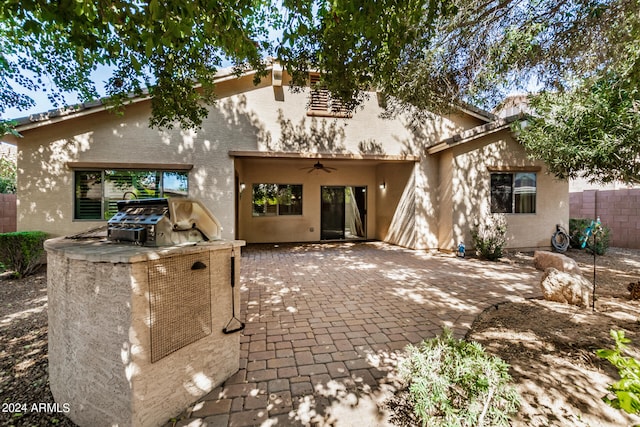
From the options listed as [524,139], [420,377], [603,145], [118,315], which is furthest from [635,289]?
[118,315]

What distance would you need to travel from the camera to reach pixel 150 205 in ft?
8.13

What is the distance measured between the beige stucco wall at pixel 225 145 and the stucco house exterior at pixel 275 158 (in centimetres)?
3

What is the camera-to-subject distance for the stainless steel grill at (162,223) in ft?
7.20

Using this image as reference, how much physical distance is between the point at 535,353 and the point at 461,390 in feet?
4.93

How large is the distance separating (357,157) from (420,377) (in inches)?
279

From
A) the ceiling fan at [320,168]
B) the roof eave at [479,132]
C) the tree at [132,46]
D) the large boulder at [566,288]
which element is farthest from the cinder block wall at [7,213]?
the large boulder at [566,288]

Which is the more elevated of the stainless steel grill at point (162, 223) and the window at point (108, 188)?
the window at point (108, 188)

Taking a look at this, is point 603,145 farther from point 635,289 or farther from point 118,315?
point 118,315

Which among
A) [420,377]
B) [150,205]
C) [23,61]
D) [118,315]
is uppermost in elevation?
[23,61]

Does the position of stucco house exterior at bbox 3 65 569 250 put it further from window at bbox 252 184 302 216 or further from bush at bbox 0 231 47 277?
bush at bbox 0 231 47 277

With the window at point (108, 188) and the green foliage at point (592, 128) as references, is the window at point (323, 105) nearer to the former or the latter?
the window at point (108, 188)

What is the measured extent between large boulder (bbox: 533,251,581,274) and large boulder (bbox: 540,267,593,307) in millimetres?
338

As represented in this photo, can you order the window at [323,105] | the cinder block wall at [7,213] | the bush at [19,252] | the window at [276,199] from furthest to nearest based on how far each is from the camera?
the window at [276,199], the cinder block wall at [7,213], the window at [323,105], the bush at [19,252]

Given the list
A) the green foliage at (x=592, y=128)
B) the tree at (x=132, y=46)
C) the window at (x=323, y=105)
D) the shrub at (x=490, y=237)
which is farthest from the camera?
the window at (x=323, y=105)
